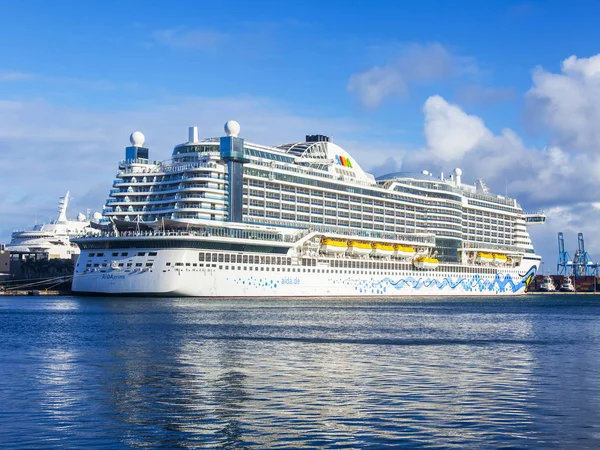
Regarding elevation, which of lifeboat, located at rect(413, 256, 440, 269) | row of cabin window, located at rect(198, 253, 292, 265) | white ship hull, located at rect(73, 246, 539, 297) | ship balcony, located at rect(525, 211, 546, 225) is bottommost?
white ship hull, located at rect(73, 246, 539, 297)

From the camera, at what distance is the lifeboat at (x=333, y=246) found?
115706 mm

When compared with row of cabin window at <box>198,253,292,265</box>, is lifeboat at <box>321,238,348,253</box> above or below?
above

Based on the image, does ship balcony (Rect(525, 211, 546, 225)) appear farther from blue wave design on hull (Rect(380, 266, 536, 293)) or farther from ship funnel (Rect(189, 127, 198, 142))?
ship funnel (Rect(189, 127, 198, 142))

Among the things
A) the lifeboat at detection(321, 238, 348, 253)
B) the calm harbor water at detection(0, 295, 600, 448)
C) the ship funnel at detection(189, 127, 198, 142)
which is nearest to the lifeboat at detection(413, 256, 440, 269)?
the lifeboat at detection(321, 238, 348, 253)

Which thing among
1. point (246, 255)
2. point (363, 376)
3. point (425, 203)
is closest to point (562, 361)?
point (363, 376)

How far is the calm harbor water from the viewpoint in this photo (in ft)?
71.4

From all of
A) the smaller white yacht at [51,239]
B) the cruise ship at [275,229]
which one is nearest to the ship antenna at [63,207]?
the smaller white yacht at [51,239]

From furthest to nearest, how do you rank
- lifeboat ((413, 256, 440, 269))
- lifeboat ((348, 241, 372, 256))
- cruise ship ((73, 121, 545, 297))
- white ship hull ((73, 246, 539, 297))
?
lifeboat ((413, 256, 440, 269)) → lifeboat ((348, 241, 372, 256)) → cruise ship ((73, 121, 545, 297)) → white ship hull ((73, 246, 539, 297))

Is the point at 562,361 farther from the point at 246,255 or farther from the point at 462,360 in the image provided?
the point at 246,255

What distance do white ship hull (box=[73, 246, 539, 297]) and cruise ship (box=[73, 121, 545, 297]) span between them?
0.52ft

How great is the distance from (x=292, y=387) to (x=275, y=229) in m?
78.2

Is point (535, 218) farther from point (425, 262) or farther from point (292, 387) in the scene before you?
point (292, 387)

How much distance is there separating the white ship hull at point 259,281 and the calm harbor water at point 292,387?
36018 millimetres

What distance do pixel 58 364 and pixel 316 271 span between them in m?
77.1
